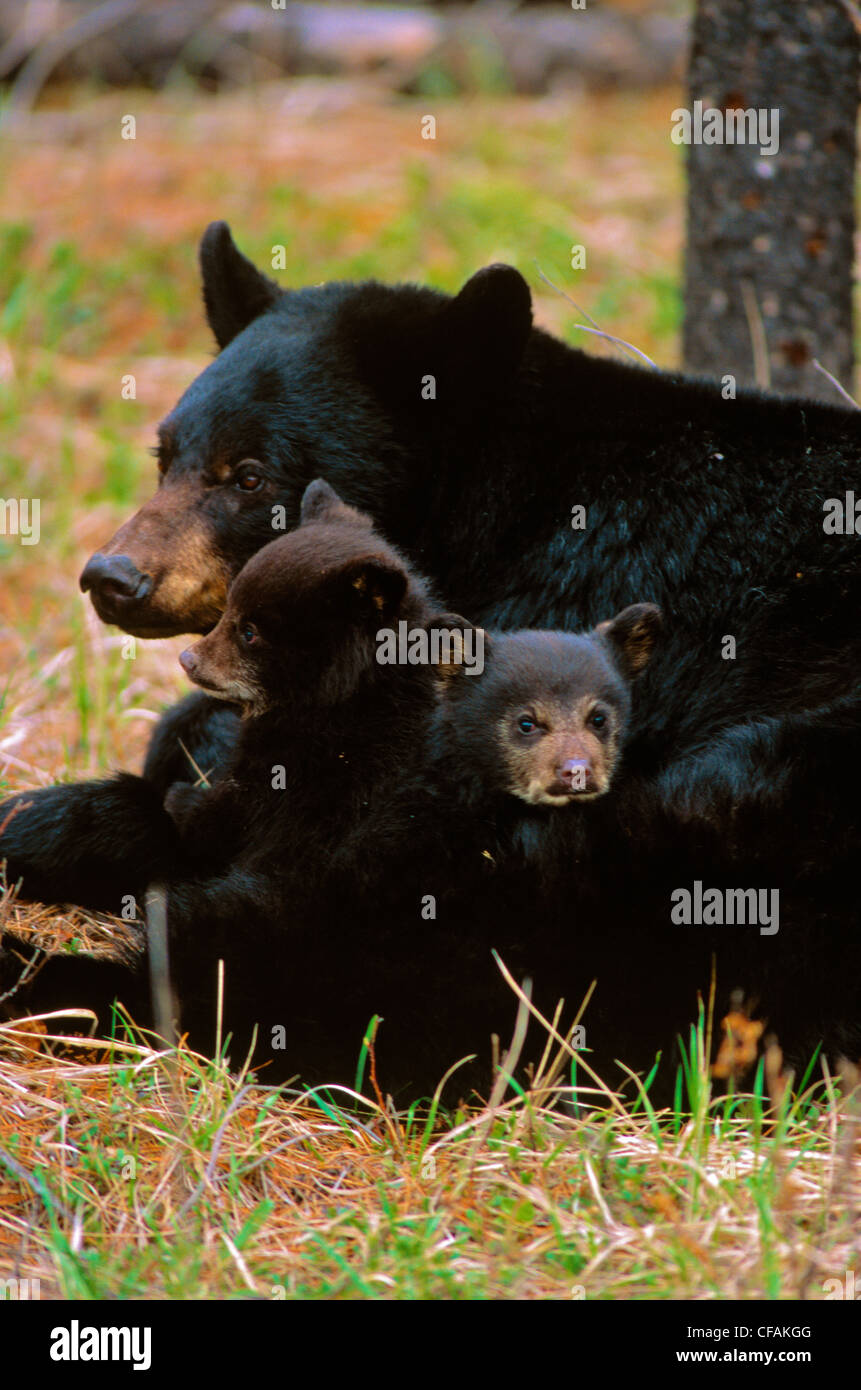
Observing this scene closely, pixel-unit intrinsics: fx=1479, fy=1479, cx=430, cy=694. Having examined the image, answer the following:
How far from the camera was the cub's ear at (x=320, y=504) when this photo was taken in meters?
3.72

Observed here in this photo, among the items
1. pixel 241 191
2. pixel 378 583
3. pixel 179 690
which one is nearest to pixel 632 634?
pixel 378 583

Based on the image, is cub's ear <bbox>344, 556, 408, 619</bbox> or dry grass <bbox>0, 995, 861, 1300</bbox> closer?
dry grass <bbox>0, 995, 861, 1300</bbox>

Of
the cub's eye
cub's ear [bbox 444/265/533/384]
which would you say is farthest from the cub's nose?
cub's ear [bbox 444/265/533/384]

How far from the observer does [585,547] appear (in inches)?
156

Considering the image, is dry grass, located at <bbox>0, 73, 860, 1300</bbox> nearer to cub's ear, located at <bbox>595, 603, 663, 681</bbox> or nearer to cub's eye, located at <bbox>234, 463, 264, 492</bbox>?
cub's ear, located at <bbox>595, 603, 663, 681</bbox>

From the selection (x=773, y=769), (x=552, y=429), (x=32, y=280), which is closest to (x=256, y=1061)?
(x=773, y=769)

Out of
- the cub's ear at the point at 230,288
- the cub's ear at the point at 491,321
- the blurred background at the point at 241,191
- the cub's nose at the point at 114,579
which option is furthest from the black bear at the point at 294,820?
the blurred background at the point at 241,191

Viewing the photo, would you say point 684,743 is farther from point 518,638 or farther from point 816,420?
point 816,420

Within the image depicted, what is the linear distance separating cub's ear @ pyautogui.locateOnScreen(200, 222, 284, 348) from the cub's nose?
3.44ft

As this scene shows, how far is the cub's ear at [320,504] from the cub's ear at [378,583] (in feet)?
1.12

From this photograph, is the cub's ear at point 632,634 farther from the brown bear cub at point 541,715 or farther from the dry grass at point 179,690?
the dry grass at point 179,690

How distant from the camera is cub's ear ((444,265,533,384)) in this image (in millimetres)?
4031

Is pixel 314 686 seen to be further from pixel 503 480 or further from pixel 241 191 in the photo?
pixel 241 191

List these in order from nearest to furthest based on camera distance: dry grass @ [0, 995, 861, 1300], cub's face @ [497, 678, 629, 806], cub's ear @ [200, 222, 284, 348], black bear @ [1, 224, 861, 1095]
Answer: dry grass @ [0, 995, 861, 1300] → cub's face @ [497, 678, 629, 806] → black bear @ [1, 224, 861, 1095] → cub's ear @ [200, 222, 284, 348]
